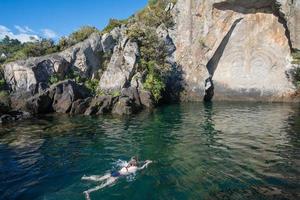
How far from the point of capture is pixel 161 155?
2070 cm

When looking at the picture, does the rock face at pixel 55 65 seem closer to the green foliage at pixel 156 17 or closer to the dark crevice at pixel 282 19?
the green foliage at pixel 156 17

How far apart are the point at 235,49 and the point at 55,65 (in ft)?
94.5

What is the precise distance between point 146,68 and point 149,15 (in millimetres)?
11027

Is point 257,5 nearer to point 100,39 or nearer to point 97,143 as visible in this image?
point 100,39

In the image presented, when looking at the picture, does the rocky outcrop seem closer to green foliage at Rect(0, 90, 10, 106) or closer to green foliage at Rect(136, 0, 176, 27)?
green foliage at Rect(0, 90, 10, 106)

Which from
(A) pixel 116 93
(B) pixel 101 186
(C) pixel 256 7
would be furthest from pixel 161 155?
(C) pixel 256 7

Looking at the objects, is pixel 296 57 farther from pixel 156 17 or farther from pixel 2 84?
pixel 2 84

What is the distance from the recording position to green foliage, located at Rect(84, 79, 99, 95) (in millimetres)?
49375

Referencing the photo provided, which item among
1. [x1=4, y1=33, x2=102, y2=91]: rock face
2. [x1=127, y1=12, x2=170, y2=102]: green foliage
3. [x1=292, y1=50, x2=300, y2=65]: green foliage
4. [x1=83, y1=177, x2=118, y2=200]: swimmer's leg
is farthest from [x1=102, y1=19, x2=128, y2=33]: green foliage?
[x1=83, y1=177, x2=118, y2=200]: swimmer's leg

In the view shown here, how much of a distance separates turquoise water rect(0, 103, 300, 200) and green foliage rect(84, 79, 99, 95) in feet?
43.5

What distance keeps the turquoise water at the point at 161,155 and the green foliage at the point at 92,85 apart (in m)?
13.2

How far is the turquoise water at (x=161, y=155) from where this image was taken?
14883mm

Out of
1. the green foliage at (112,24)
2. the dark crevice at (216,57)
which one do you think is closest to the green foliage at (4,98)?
the green foliage at (112,24)

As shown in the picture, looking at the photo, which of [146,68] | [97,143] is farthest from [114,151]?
[146,68]
